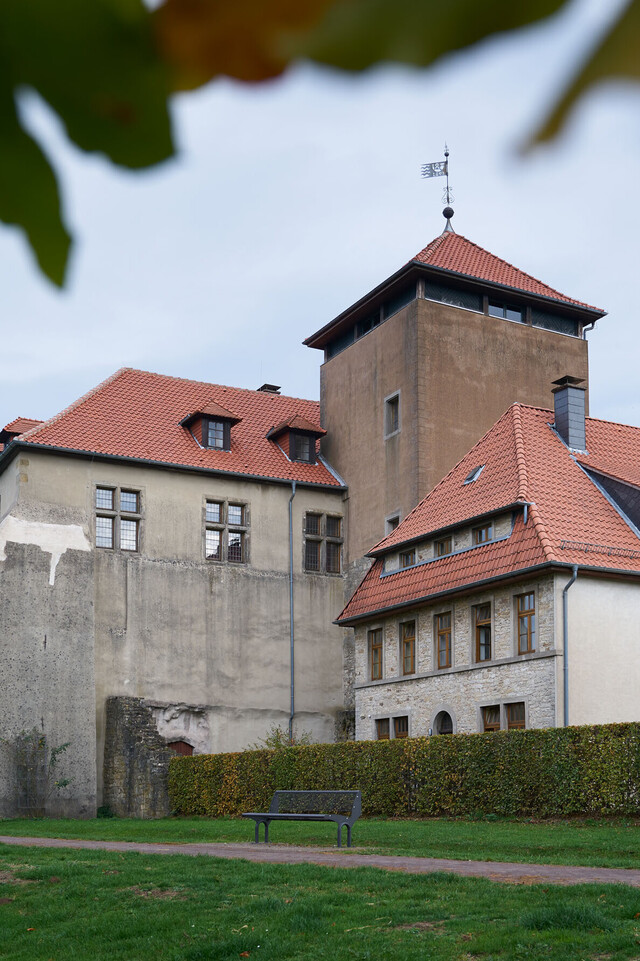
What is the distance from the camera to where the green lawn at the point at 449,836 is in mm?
16453

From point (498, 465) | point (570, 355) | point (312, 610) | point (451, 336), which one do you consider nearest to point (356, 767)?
point (498, 465)

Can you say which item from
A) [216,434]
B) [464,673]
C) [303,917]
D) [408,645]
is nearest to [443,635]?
[464,673]

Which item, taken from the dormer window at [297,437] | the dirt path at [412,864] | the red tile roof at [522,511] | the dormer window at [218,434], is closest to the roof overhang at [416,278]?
the dormer window at [297,437]

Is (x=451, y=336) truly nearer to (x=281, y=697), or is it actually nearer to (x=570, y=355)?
(x=570, y=355)

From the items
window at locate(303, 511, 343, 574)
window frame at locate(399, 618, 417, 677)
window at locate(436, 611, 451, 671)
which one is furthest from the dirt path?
window at locate(303, 511, 343, 574)

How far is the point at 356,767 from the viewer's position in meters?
27.9

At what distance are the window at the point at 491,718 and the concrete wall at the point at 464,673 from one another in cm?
13

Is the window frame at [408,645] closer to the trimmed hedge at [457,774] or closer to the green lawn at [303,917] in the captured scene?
the trimmed hedge at [457,774]

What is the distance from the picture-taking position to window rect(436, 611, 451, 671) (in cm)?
3100

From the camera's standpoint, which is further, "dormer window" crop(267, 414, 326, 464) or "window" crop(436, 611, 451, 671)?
"dormer window" crop(267, 414, 326, 464)

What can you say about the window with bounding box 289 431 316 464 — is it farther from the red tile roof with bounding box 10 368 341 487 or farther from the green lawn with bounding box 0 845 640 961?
the green lawn with bounding box 0 845 640 961

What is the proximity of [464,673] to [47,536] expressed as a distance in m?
13.7

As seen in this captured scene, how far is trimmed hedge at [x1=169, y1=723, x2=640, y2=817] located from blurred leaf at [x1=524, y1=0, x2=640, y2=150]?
71.6 ft

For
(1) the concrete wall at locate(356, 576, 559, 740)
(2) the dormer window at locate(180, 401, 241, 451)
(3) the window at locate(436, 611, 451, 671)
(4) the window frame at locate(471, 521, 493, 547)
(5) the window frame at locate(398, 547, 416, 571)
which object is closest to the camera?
(1) the concrete wall at locate(356, 576, 559, 740)
